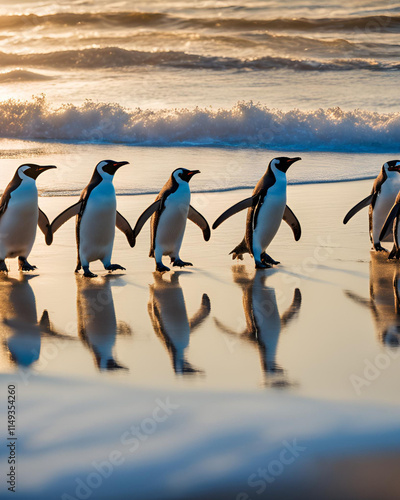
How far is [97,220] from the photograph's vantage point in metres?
4.86

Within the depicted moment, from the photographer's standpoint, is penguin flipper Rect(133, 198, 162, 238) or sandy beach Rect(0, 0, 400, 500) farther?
penguin flipper Rect(133, 198, 162, 238)

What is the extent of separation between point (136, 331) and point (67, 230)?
2667 mm

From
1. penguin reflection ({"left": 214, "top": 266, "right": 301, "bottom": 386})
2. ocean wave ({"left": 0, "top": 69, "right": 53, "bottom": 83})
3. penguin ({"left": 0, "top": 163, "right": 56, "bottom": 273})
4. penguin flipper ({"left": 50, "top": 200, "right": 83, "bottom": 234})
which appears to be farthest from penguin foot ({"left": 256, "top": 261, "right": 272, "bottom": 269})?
ocean wave ({"left": 0, "top": 69, "right": 53, "bottom": 83})

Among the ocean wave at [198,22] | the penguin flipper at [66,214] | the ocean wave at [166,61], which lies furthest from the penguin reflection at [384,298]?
the ocean wave at [198,22]

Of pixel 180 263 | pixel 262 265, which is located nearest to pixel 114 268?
pixel 180 263

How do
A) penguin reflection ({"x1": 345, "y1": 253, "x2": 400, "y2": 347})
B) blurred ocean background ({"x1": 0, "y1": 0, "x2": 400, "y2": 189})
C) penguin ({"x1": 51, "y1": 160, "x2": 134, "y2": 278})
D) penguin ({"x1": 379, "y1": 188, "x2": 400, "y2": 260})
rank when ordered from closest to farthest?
penguin reflection ({"x1": 345, "y1": 253, "x2": 400, "y2": 347})
penguin ({"x1": 51, "y1": 160, "x2": 134, "y2": 278})
penguin ({"x1": 379, "y1": 188, "x2": 400, "y2": 260})
blurred ocean background ({"x1": 0, "y1": 0, "x2": 400, "y2": 189})

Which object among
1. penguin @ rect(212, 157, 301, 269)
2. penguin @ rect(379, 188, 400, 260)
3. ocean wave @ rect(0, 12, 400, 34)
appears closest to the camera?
penguin @ rect(379, 188, 400, 260)

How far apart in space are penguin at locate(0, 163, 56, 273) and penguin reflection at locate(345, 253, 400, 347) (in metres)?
2.06

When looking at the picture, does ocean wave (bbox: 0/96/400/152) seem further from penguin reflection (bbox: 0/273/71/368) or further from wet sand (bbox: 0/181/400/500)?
penguin reflection (bbox: 0/273/71/368)

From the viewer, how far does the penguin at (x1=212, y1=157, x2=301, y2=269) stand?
5039 mm

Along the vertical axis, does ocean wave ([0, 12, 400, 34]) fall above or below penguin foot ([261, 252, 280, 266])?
above

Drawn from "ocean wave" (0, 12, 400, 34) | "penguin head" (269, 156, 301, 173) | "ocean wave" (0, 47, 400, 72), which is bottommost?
"penguin head" (269, 156, 301, 173)

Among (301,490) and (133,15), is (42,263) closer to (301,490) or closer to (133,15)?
(301,490)

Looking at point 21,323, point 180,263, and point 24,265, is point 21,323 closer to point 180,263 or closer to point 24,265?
point 24,265
